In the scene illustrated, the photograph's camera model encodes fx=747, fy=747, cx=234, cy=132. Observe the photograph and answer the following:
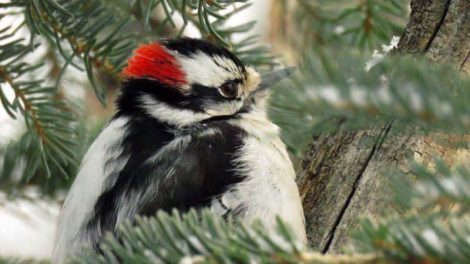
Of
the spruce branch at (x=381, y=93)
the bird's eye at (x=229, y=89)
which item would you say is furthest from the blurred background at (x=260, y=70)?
the bird's eye at (x=229, y=89)

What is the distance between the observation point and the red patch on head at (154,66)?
2.47 metres

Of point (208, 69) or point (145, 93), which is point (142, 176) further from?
point (208, 69)

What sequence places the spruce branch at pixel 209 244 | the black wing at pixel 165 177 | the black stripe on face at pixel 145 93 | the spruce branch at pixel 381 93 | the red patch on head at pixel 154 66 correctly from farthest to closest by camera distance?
the black stripe on face at pixel 145 93
the red patch on head at pixel 154 66
the black wing at pixel 165 177
the spruce branch at pixel 209 244
the spruce branch at pixel 381 93

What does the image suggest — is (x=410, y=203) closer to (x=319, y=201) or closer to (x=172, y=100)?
(x=319, y=201)

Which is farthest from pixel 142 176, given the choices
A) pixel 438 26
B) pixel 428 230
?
pixel 428 230

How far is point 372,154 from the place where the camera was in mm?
2043

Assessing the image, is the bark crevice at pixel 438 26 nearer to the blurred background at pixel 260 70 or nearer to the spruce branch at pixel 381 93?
the blurred background at pixel 260 70

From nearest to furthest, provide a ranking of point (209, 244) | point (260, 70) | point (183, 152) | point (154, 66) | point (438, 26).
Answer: point (209, 244), point (438, 26), point (183, 152), point (154, 66), point (260, 70)

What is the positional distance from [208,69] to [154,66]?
21 cm

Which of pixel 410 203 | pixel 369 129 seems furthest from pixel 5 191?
pixel 410 203

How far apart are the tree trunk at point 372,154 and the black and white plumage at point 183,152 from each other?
80mm

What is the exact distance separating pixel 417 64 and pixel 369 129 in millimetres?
1069

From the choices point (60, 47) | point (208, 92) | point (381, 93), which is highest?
point (381, 93)

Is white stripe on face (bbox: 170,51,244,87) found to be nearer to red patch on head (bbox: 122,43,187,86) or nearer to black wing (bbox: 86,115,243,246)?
red patch on head (bbox: 122,43,187,86)
